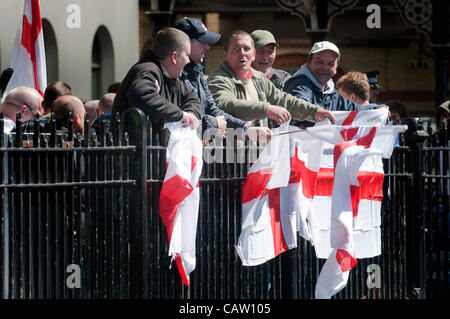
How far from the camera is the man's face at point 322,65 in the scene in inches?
298

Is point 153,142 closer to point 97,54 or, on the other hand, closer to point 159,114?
point 159,114

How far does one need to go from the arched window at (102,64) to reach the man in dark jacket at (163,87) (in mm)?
10852

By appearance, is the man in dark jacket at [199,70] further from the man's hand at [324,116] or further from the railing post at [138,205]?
the railing post at [138,205]

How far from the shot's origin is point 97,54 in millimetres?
17531

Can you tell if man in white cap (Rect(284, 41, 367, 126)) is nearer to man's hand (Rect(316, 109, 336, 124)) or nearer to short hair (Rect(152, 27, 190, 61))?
man's hand (Rect(316, 109, 336, 124))

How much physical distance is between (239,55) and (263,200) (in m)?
1.09

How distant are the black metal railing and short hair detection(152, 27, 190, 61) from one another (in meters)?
0.51

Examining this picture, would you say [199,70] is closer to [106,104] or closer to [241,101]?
[241,101]

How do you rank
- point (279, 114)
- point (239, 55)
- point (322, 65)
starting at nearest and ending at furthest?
point (279, 114), point (239, 55), point (322, 65)

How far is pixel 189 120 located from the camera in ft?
A: 20.9

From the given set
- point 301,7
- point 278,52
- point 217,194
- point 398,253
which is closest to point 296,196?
point 217,194

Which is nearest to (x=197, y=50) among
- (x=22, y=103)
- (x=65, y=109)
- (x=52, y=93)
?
(x=65, y=109)

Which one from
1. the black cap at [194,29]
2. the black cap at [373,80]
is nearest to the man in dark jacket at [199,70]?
the black cap at [194,29]

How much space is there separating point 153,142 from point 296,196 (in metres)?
1.12
